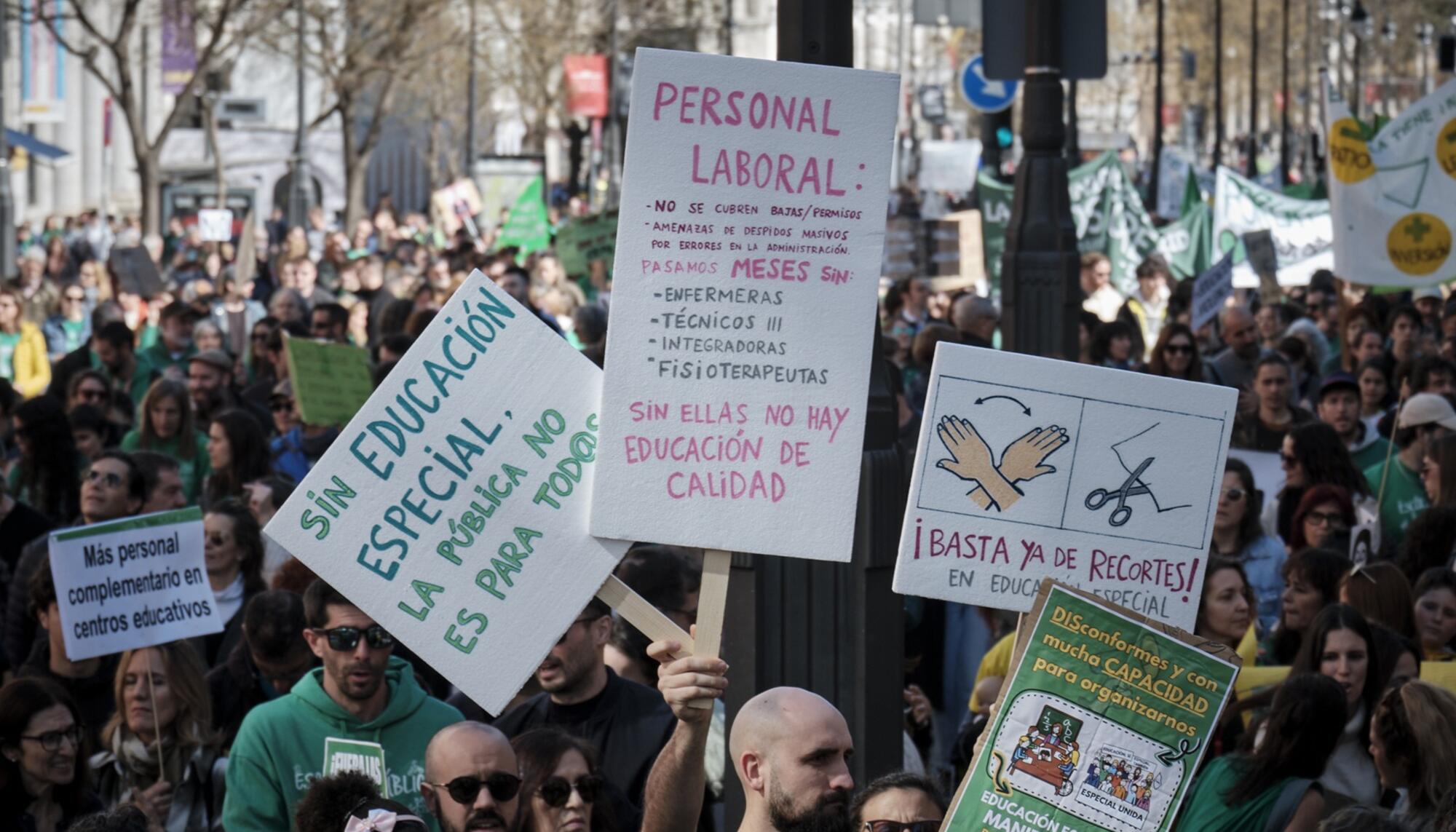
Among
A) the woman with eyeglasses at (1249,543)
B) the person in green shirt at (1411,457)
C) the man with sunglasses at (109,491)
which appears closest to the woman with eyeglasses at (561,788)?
the man with sunglasses at (109,491)

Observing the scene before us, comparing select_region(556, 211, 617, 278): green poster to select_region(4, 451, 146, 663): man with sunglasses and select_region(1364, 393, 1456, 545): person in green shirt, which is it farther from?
select_region(4, 451, 146, 663): man with sunglasses

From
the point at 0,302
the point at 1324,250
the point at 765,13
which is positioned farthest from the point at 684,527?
the point at 765,13

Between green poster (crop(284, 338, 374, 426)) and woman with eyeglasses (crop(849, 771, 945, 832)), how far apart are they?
22.0 feet

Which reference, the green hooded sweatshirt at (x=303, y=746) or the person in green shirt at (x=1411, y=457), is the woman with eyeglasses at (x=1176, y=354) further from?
the green hooded sweatshirt at (x=303, y=746)

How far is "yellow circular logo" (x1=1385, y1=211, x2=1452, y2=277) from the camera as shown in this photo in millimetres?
11867

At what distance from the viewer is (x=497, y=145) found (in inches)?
2591

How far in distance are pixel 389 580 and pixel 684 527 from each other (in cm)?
58

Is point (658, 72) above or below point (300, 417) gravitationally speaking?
above

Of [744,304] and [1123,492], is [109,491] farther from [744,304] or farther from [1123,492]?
[1123,492]

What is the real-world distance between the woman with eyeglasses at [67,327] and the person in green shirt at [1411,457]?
9871mm

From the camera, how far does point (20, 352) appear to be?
1384 cm

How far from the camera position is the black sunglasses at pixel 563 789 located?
483 centimetres

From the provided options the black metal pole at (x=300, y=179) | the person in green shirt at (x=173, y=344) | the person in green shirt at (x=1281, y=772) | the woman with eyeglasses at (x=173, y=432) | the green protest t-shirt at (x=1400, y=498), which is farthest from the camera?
the black metal pole at (x=300, y=179)

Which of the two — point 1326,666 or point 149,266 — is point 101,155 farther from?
point 1326,666
